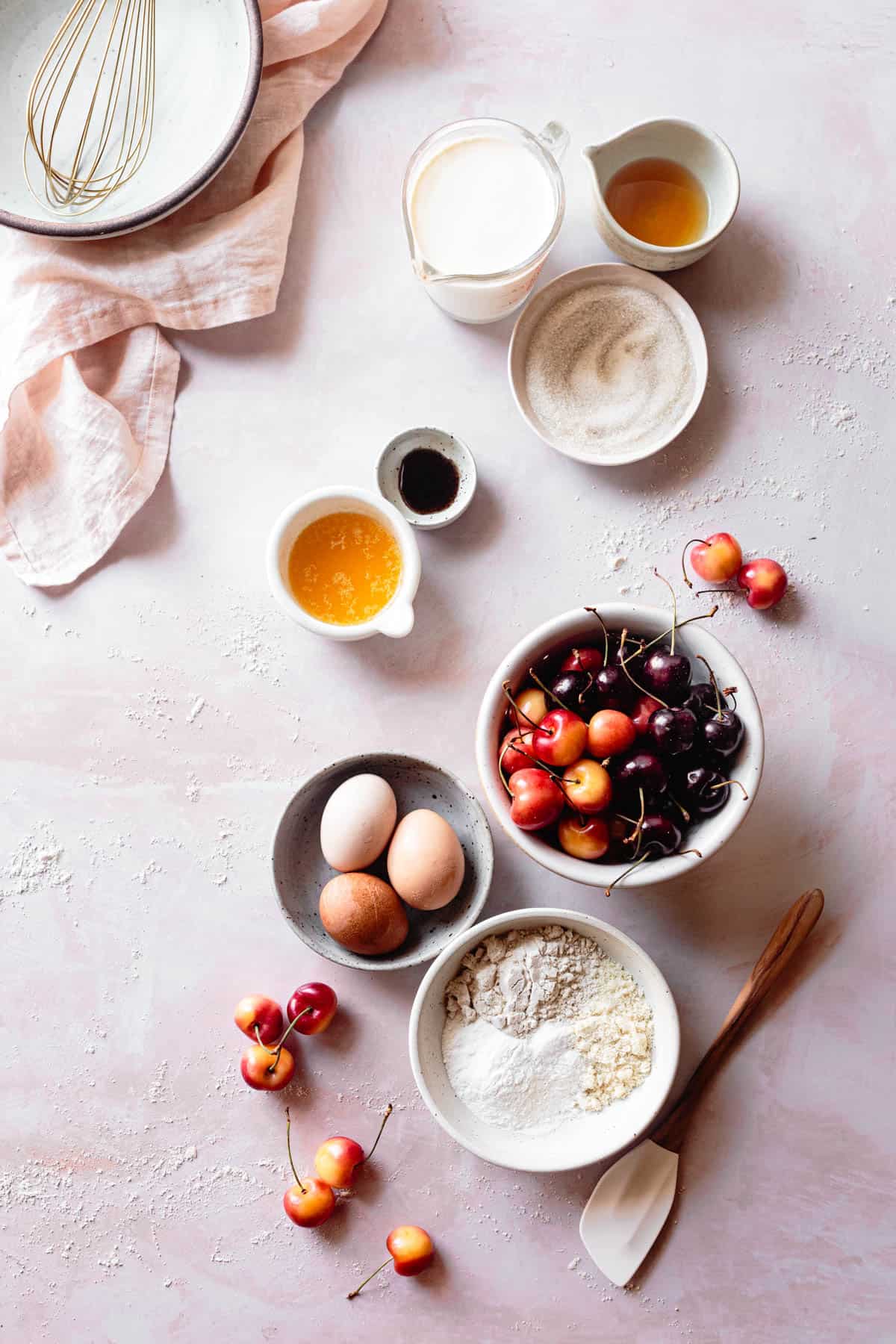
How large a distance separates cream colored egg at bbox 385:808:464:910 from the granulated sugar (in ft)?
1.69

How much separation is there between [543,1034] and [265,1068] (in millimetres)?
348

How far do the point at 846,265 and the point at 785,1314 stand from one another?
1342 millimetres

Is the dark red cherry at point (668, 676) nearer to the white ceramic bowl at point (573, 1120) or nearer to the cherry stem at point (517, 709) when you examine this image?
the cherry stem at point (517, 709)

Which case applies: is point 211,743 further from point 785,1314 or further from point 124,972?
point 785,1314

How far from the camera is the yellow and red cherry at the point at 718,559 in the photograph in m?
1.24

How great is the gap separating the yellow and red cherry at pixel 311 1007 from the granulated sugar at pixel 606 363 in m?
0.75

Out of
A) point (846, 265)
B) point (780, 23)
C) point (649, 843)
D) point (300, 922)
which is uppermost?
point (780, 23)

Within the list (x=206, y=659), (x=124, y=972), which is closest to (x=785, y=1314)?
(x=124, y=972)

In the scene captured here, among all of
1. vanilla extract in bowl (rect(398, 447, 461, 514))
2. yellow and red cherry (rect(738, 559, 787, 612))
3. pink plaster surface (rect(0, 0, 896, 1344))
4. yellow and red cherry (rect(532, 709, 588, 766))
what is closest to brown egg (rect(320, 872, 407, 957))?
pink plaster surface (rect(0, 0, 896, 1344))

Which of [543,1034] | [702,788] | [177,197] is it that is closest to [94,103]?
[177,197]

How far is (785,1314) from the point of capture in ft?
4.13

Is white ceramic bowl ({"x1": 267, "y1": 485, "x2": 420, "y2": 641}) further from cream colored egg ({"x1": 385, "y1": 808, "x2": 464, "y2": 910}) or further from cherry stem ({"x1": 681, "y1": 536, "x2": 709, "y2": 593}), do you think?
cherry stem ({"x1": 681, "y1": 536, "x2": 709, "y2": 593})

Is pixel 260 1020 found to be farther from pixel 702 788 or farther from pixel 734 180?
pixel 734 180

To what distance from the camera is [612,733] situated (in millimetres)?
1051
